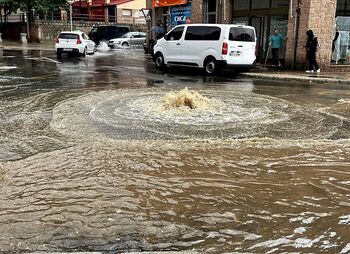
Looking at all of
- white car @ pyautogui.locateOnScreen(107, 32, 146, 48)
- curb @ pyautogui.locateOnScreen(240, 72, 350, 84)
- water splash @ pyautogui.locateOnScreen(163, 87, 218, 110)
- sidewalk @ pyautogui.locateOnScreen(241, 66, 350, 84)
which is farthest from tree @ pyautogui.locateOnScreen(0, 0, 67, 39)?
water splash @ pyautogui.locateOnScreen(163, 87, 218, 110)

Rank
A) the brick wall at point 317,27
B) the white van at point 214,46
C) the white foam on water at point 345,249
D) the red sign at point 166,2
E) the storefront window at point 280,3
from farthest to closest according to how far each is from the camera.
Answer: the red sign at point 166,2 < the storefront window at point 280,3 < the brick wall at point 317,27 < the white van at point 214,46 < the white foam on water at point 345,249

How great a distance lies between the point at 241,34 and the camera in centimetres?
1767

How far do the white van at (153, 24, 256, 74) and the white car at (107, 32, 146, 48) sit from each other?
69.4 ft

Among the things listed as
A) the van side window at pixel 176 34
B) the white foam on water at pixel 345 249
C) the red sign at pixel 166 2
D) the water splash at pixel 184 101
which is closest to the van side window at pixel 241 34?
the van side window at pixel 176 34

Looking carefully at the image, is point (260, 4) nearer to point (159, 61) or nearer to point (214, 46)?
point (214, 46)

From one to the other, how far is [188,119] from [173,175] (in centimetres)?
341

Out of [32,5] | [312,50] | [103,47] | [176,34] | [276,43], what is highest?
[32,5]

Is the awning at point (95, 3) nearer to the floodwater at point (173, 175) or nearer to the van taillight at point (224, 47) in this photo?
the van taillight at point (224, 47)

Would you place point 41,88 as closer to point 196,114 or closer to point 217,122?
point 196,114

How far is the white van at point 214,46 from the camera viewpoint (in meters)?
17.4

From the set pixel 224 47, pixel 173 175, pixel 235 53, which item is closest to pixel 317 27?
pixel 235 53

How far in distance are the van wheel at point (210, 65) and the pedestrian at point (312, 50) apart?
4.00 m

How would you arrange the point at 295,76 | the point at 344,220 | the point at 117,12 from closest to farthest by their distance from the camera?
the point at 344,220, the point at 295,76, the point at 117,12

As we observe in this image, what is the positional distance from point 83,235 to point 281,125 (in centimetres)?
543
